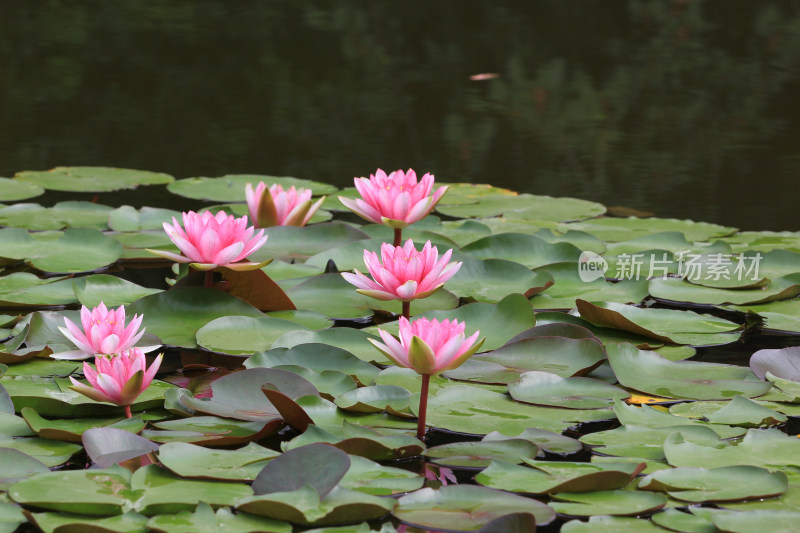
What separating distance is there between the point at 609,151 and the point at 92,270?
238 cm

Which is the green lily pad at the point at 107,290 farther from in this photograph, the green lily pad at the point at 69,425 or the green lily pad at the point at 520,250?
the green lily pad at the point at 520,250

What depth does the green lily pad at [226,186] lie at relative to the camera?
9.89ft

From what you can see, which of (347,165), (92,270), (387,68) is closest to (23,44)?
(387,68)

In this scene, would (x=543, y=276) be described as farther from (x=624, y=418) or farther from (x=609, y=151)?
(x=609, y=151)

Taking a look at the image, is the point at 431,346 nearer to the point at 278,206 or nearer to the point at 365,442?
the point at 365,442

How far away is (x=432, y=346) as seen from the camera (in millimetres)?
1324

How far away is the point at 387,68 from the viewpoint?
551 centimetres

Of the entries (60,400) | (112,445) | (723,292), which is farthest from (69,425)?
(723,292)

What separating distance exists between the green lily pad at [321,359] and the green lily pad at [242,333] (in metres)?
0.13

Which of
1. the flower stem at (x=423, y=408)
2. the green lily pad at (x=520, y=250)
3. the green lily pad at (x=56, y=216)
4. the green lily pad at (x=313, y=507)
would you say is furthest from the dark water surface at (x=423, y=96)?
the green lily pad at (x=313, y=507)

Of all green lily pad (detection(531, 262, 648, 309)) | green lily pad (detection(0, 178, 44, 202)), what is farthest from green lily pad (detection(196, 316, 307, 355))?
green lily pad (detection(0, 178, 44, 202))

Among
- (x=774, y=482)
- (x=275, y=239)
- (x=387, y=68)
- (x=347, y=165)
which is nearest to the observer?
(x=774, y=482)

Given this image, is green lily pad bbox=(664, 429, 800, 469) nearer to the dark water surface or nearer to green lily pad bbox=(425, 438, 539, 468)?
green lily pad bbox=(425, 438, 539, 468)

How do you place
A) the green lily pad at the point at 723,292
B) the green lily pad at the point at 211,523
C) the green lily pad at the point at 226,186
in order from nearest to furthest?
1. the green lily pad at the point at 211,523
2. the green lily pad at the point at 723,292
3. the green lily pad at the point at 226,186
